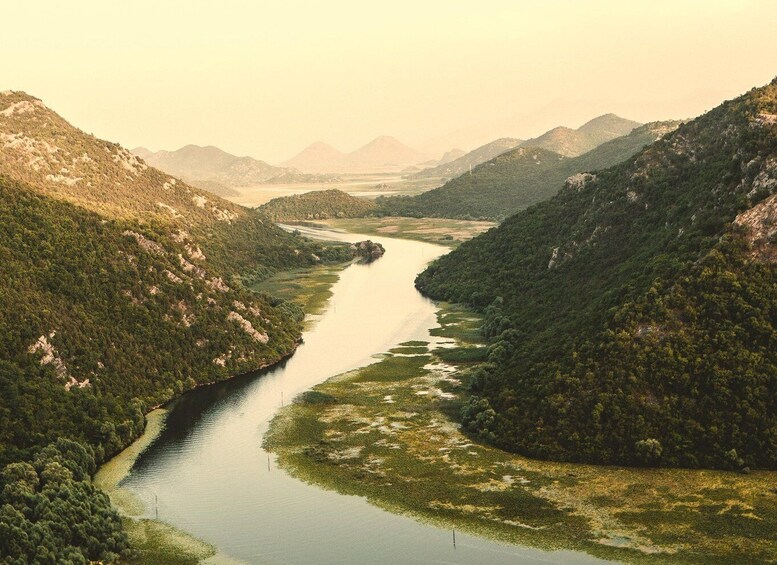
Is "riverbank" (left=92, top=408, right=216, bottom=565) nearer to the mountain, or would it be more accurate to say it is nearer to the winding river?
the winding river

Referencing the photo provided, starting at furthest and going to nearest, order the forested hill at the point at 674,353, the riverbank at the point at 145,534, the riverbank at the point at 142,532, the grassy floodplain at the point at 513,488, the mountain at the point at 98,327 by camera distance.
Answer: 1. the mountain at the point at 98,327
2. the forested hill at the point at 674,353
3. the riverbank at the point at 142,532
4. the riverbank at the point at 145,534
5. the grassy floodplain at the point at 513,488

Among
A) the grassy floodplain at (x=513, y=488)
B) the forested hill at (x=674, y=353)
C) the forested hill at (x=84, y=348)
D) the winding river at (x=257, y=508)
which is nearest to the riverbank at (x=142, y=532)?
the winding river at (x=257, y=508)

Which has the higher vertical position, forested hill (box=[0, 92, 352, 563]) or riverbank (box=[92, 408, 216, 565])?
forested hill (box=[0, 92, 352, 563])

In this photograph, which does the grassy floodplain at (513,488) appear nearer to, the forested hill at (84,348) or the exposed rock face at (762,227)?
the forested hill at (84,348)

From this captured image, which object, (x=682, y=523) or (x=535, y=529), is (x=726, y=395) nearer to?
(x=682, y=523)

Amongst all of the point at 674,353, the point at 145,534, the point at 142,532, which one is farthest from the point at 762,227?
the point at 142,532

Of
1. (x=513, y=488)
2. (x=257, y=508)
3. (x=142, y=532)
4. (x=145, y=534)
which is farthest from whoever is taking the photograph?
(x=513, y=488)

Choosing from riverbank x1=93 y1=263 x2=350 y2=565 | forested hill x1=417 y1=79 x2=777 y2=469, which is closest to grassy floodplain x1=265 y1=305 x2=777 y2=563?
forested hill x1=417 y1=79 x2=777 y2=469

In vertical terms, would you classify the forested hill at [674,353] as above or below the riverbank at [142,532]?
above

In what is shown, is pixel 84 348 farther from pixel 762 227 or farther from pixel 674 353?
pixel 762 227
